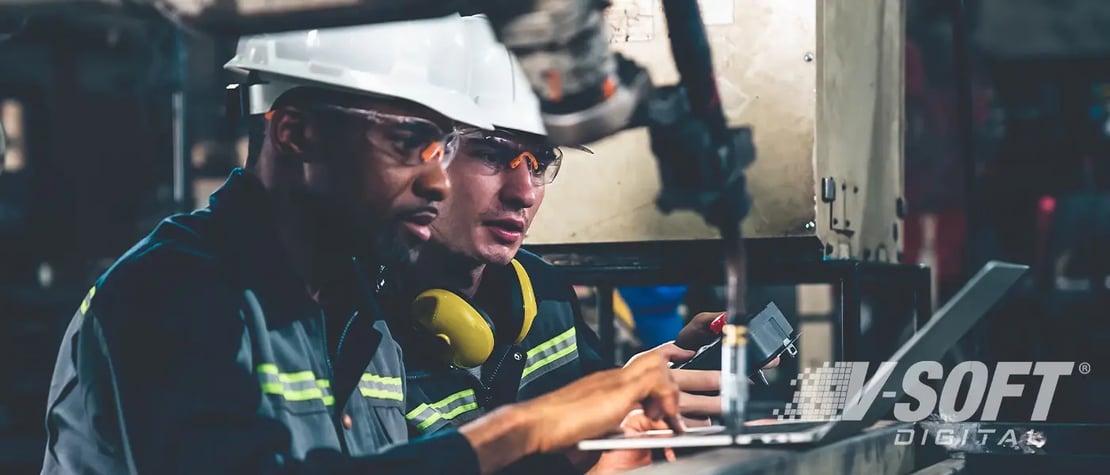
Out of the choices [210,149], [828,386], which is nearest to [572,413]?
[828,386]

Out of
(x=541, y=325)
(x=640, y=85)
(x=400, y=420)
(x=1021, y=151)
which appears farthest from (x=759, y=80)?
(x=1021, y=151)

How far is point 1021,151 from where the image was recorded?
11094mm

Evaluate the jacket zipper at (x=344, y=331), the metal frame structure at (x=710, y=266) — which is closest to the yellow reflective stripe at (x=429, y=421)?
the jacket zipper at (x=344, y=331)

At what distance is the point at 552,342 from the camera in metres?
3.88

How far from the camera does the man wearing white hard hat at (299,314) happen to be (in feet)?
7.12

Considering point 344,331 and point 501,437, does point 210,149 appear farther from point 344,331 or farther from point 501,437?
point 501,437

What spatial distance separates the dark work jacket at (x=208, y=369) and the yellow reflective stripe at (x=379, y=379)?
0.27m

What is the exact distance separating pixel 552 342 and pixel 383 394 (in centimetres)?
95

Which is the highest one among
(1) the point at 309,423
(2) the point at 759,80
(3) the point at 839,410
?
(2) the point at 759,80

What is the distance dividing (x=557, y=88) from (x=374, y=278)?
1332mm

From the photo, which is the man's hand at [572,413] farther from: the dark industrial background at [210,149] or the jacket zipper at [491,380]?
the dark industrial background at [210,149]

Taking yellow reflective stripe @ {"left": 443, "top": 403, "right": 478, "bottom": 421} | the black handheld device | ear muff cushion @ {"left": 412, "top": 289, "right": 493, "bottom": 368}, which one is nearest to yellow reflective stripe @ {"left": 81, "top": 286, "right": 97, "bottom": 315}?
ear muff cushion @ {"left": 412, "top": 289, "right": 493, "bottom": 368}

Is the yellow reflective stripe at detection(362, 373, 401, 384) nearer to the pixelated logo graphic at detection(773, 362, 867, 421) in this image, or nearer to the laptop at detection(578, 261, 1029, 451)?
the laptop at detection(578, 261, 1029, 451)

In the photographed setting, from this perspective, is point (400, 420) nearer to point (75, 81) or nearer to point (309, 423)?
Result: point (309, 423)
